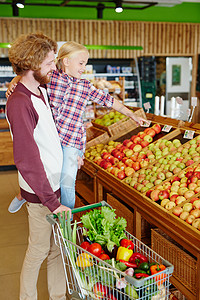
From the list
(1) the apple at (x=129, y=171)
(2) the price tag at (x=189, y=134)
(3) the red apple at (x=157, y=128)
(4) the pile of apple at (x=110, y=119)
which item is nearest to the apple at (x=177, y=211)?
(1) the apple at (x=129, y=171)

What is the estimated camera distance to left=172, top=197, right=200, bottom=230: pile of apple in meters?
2.12

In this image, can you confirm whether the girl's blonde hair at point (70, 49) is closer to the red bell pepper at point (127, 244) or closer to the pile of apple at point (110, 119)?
the red bell pepper at point (127, 244)

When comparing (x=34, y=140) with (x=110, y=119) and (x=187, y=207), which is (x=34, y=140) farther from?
(x=110, y=119)

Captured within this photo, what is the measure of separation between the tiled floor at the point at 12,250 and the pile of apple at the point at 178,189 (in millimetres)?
1181

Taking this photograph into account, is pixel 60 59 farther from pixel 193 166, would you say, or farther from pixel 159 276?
pixel 159 276

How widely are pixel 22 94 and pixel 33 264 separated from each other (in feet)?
3.47

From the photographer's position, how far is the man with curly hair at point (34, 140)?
5.94 feet

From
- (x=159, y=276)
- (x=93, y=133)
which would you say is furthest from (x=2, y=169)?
(x=159, y=276)

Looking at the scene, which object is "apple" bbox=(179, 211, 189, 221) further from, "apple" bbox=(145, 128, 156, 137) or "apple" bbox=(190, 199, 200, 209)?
"apple" bbox=(145, 128, 156, 137)

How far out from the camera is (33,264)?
6.97ft

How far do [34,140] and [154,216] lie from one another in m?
1.09

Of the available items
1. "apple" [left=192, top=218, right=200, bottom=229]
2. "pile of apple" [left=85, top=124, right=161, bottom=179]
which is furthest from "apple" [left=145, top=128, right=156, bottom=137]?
"apple" [left=192, top=218, right=200, bottom=229]

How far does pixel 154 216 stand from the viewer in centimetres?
243

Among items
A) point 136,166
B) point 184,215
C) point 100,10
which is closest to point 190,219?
point 184,215
